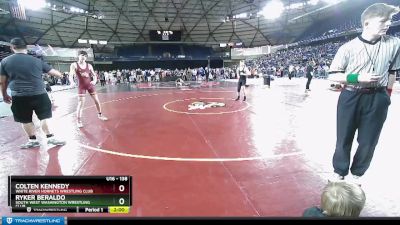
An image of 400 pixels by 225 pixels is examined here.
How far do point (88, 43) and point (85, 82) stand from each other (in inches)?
1296

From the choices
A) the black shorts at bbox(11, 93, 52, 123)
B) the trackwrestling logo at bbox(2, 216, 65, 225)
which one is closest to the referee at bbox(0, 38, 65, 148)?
the black shorts at bbox(11, 93, 52, 123)

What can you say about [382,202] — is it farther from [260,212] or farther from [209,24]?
[209,24]

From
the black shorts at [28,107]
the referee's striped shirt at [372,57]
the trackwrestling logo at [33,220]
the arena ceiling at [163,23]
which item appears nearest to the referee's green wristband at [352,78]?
the referee's striped shirt at [372,57]

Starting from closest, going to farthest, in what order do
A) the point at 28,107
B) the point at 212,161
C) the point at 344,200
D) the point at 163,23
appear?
1. the point at 344,200
2. the point at 212,161
3. the point at 28,107
4. the point at 163,23

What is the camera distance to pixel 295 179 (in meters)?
3.08

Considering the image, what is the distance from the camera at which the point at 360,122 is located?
8.76 ft

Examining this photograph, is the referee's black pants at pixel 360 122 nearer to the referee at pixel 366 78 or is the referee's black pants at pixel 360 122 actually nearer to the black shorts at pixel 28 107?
the referee at pixel 366 78

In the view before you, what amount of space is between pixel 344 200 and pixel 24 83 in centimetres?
454

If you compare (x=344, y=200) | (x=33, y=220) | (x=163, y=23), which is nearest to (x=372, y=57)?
(x=344, y=200)

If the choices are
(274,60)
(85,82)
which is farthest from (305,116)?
(274,60)

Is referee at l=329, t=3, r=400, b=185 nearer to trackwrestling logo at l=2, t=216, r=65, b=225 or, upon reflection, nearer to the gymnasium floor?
the gymnasium floor

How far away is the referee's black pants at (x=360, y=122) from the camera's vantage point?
2.54 m

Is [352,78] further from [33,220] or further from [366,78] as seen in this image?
[33,220]

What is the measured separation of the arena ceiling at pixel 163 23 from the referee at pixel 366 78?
24.5 meters
